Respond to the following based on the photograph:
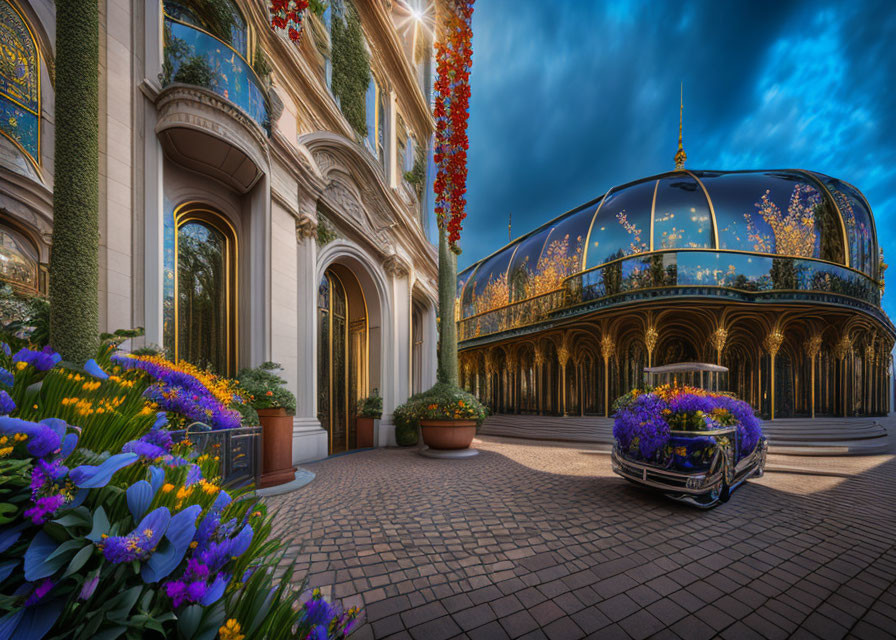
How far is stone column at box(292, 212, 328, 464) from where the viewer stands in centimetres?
775

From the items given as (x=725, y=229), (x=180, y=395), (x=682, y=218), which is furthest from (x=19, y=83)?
(x=725, y=229)

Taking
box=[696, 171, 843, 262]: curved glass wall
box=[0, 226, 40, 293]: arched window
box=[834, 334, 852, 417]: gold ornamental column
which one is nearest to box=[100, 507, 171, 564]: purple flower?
box=[0, 226, 40, 293]: arched window

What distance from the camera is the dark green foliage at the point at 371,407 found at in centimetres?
1048

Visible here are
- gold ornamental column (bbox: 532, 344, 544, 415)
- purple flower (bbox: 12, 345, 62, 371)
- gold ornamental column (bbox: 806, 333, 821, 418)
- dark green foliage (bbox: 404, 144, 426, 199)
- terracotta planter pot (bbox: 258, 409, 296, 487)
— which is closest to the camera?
purple flower (bbox: 12, 345, 62, 371)

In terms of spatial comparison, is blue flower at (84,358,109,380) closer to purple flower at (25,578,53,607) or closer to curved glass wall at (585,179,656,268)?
purple flower at (25,578,53,607)

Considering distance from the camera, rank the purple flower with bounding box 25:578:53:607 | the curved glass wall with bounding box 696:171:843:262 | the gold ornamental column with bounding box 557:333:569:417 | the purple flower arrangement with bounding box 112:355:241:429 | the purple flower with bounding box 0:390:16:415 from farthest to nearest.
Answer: the gold ornamental column with bounding box 557:333:569:417
the curved glass wall with bounding box 696:171:843:262
the purple flower arrangement with bounding box 112:355:241:429
the purple flower with bounding box 0:390:16:415
the purple flower with bounding box 25:578:53:607

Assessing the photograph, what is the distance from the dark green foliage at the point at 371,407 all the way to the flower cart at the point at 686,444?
273 inches

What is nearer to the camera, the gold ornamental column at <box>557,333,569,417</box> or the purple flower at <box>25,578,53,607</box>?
the purple flower at <box>25,578,53,607</box>

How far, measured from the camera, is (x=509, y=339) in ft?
61.7

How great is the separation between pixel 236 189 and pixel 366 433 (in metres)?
7.26

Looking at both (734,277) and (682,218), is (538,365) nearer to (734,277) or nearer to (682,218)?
(734,277)

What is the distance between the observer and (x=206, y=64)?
564 centimetres

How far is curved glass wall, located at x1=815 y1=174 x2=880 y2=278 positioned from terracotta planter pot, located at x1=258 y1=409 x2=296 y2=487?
2173 cm

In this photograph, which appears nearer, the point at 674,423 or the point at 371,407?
the point at 674,423
